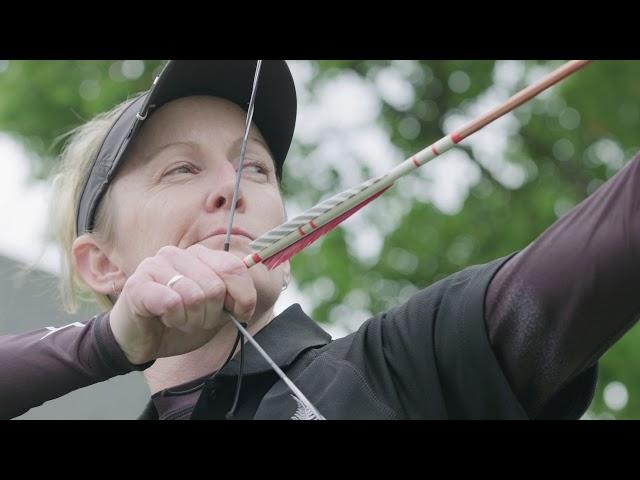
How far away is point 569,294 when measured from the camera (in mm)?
1221

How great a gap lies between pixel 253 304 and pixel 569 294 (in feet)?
1.38

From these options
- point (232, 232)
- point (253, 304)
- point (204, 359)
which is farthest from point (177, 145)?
point (253, 304)

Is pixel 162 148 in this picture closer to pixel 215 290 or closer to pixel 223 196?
pixel 223 196

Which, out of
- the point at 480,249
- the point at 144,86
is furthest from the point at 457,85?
the point at 144,86

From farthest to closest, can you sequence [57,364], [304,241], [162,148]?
[162,148] → [57,364] → [304,241]

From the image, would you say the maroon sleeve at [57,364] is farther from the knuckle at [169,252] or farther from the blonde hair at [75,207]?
the blonde hair at [75,207]

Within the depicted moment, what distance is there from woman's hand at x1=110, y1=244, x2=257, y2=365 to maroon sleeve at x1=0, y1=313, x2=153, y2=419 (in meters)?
0.07

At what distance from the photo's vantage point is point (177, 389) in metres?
1.71

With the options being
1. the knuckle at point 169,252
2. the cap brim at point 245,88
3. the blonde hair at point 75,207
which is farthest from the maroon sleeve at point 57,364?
the cap brim at point 245,88

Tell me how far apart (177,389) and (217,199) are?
33cm

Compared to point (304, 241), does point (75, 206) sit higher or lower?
higher

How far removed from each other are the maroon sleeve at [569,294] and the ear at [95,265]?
2.75ft

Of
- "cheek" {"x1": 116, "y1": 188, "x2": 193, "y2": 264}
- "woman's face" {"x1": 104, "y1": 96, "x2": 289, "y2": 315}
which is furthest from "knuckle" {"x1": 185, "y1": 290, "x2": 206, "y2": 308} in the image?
"cheek" {"x1": 116, "y1": 188, "x2": 193, "y2": 264}
